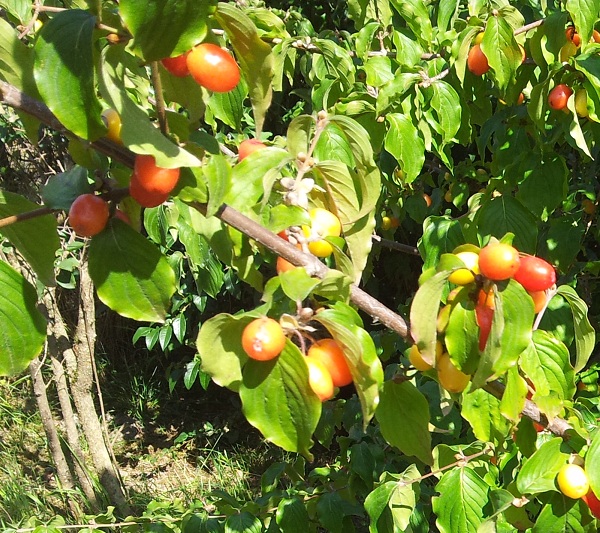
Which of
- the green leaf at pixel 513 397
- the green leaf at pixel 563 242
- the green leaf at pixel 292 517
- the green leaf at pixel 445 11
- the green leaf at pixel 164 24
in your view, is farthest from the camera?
the green leaf at pixel 563 242

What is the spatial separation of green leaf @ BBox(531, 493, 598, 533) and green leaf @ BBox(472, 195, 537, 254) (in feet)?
2.07

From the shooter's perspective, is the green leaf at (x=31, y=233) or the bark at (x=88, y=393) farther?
the bark at (x=88, y=393)

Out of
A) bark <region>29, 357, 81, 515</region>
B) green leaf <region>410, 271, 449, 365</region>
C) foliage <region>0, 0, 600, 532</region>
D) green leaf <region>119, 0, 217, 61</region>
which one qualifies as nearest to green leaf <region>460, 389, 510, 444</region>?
foliage <region>0, 0, 600, 532</region>

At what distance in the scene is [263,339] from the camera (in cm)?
57

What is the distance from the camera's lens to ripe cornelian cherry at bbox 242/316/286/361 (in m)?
0.57

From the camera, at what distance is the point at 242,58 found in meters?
0.67

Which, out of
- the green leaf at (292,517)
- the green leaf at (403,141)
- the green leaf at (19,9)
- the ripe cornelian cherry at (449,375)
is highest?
the green leaf at (19,9)

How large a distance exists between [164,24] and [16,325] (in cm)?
33

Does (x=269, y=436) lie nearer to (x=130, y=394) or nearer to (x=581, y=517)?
(x=581, y=517)

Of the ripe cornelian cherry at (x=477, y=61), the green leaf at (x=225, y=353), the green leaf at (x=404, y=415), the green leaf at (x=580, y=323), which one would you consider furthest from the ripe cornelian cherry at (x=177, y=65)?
the ripe cornelian cherry at (x=477, y=61)

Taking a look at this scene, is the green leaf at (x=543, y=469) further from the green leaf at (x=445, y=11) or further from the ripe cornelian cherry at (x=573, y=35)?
the green leaf at (x=445, y=11)

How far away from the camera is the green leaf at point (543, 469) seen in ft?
2.89

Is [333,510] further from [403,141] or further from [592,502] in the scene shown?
[403,141]

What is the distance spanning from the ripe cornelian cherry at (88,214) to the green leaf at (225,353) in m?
0.15
